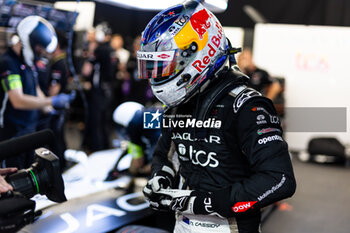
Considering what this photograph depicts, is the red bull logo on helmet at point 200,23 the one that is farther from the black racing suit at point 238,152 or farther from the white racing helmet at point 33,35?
the white racing helmet at point 33,35

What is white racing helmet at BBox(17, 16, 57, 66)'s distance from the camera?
2.51 m

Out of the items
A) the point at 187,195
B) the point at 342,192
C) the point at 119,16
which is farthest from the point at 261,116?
the point at 342,192

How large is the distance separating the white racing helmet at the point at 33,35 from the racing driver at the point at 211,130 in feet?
4.68

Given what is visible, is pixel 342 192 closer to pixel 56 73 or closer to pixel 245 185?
pixel 56 73

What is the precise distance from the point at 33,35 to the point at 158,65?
149 cm

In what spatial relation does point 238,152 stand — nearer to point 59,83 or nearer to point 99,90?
point 59,83

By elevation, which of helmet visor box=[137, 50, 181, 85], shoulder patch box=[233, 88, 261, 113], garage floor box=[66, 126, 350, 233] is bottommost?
garage floor box=[66, 126, 350, 233]

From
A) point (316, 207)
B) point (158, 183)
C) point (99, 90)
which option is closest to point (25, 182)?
point (158, 183)

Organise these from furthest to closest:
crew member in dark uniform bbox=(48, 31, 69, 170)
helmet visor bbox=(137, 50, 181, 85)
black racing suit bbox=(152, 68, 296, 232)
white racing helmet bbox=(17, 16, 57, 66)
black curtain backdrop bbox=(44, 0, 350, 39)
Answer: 1. crew member in dark uniform bbox=(48, 31, 69, 170)
2. black curtain backdrop bbox=(44, 0, 350, 39)
3. white racing helmet bbox=(17, 16, 57, 66)
4. helmet visor bbox=(137, 50, 181, 85)
5. black racing suit bbox=(152, 68, 296, 232)

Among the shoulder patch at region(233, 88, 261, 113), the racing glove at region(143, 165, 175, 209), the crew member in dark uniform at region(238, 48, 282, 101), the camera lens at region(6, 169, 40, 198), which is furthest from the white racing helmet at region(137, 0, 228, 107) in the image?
the crew member in dark uniform at region(238, 48, 282, 101)

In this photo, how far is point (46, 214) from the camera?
2.31 m

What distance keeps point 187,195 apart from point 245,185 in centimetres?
19

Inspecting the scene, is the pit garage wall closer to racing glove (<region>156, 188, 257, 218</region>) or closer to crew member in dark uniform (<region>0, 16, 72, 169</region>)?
crew member in dark uniform (<region>0, 16, 72, 169</region>)

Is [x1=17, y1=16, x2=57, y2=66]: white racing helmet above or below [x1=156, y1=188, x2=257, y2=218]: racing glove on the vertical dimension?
above
